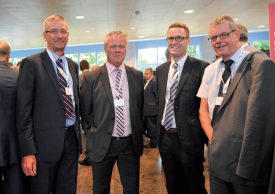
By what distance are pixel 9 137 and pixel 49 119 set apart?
0.32 metres

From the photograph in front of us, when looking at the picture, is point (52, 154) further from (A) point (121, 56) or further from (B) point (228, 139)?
(B) point (228, 139)

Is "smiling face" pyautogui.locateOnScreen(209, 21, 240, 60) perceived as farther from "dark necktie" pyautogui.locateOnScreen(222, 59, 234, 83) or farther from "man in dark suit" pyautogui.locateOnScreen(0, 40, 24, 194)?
"man in dark suit" pyautogui.locateOnScreen(0, 40, 24, 194)

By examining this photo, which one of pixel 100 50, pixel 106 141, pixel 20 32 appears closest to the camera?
pixel 106 141

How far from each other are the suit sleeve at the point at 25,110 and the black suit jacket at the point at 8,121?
4.5 inches

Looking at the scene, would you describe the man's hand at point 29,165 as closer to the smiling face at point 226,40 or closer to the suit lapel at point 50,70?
the suit lapel at point 50,70

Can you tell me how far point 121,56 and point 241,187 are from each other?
132 cm

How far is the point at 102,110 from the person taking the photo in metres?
2.13

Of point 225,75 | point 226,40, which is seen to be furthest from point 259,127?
point 226,40

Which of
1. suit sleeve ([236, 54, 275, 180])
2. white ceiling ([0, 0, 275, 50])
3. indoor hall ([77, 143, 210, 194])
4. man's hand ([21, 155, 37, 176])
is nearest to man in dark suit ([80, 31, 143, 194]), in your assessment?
man's hand ([21, 155, 37, 176])

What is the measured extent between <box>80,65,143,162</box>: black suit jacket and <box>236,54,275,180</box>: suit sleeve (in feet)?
3.26

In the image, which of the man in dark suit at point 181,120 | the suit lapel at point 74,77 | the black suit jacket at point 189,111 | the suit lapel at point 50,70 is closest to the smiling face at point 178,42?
the man in dark suit at point 181,120

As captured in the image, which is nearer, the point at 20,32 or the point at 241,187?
the point at 241,187

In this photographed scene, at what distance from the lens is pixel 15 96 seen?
1840 millimetres

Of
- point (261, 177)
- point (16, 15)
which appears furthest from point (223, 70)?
point (16, 15)
